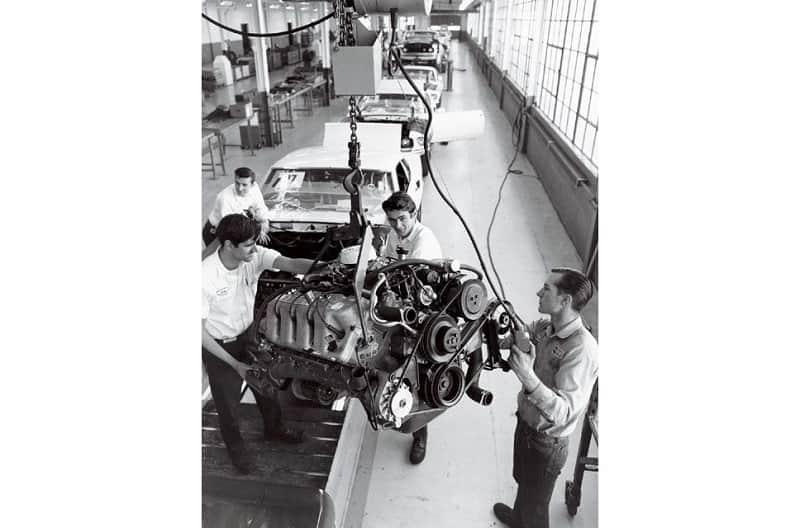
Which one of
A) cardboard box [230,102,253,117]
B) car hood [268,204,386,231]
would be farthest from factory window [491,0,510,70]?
car hood [268,204,386,231]

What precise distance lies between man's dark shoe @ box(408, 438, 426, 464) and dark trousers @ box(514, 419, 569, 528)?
0.70 m

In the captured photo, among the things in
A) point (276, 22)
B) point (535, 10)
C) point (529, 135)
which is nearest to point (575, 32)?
point (529, 135)

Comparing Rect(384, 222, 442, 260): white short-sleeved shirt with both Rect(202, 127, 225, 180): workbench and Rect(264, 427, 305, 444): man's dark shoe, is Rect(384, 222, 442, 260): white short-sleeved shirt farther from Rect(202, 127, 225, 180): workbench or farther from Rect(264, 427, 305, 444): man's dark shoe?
Rect(202, 127, 225, 180): workbench

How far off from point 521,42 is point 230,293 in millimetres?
11306

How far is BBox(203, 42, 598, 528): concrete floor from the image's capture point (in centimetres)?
265

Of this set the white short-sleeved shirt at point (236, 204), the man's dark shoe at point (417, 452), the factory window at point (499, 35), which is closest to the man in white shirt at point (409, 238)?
the man's dark shoe at point (417, 452)

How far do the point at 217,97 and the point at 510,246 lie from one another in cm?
763

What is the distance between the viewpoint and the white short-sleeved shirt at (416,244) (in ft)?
9.21

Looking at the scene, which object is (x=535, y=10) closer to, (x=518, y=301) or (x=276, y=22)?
(x=518, y=301)

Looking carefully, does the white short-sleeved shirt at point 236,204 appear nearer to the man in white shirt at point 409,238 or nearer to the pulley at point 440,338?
the man in white shirt at point 409,238

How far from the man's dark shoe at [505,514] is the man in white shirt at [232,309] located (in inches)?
49.3

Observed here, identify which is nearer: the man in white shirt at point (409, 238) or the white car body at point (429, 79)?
the man in white shirt at point (409, 238)

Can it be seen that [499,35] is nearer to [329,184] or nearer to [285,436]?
[329,184]

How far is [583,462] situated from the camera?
246cm
